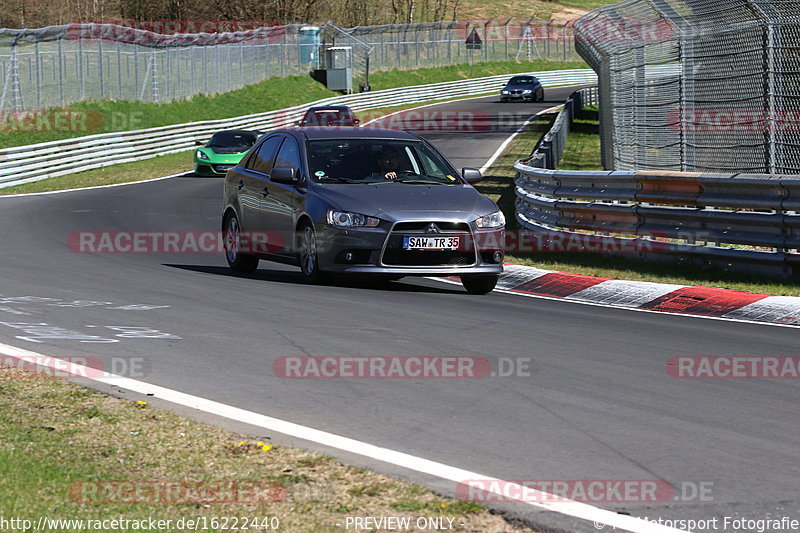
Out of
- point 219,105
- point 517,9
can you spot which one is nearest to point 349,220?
point 219,105

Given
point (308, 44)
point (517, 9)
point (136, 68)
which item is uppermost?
point (517, 9)

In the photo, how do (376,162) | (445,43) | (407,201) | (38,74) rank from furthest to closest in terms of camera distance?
(445,43) < (38,74) < (376,162) < (407,201)

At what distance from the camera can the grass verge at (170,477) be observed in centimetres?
455

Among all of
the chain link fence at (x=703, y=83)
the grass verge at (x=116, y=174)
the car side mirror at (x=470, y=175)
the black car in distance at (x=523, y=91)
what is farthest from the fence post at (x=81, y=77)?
the car side mirror at (x=470, y=175)

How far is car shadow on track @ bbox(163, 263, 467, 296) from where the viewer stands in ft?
41.0

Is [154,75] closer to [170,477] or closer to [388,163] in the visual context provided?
[388,163]

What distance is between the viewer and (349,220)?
11852mm

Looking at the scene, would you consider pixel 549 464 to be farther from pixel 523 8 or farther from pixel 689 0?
pixel 523 8

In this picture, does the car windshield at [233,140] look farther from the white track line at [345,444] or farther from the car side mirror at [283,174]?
the white track line at [345,444]

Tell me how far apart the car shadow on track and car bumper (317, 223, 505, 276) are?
0.38 metres

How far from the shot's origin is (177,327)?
934 centimetres

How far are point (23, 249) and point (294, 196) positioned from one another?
18.0 ft

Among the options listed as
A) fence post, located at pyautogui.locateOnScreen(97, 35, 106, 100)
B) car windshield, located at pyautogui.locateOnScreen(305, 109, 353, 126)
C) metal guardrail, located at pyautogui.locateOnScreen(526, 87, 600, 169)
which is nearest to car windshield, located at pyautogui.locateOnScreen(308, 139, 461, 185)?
metal guardrail, located at pyautogui.locateOnScreen(526, 87, 600, 169)

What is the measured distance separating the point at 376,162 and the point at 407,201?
1.05 metres
